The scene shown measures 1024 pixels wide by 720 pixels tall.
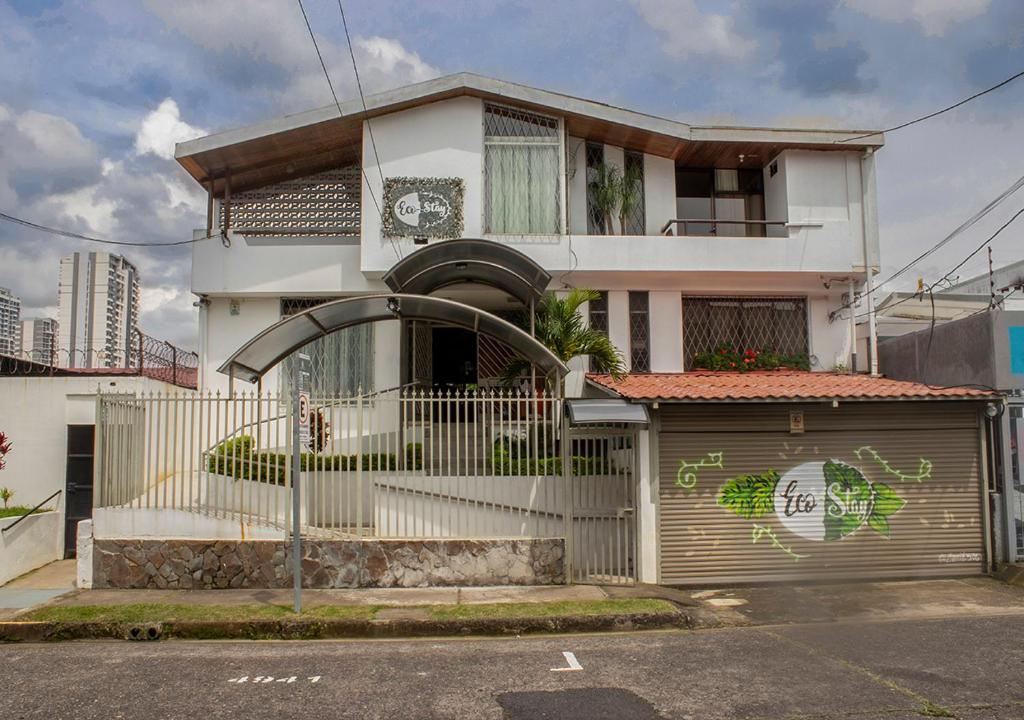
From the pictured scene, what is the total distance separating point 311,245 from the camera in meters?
13.3

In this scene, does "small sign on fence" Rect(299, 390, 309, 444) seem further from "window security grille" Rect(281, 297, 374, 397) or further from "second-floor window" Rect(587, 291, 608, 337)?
"second-floor window" Rect(587, 291, 608, 337)

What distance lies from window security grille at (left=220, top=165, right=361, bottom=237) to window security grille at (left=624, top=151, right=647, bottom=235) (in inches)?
200

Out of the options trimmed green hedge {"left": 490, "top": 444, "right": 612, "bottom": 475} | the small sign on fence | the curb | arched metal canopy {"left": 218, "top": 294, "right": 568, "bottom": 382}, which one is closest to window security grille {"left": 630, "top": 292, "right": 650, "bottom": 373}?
arched metal canopy {"left": 218, "top": 294, "right": 568, "bottom": 382}

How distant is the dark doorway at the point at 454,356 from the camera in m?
15.2

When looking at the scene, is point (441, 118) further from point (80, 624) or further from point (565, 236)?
point (80, 624)

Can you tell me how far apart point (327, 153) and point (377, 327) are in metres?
3.37

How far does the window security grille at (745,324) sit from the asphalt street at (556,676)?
273 inches

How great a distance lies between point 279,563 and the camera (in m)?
9.05

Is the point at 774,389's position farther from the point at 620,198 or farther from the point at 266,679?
the point at 266,679

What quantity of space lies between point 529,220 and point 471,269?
229 cm

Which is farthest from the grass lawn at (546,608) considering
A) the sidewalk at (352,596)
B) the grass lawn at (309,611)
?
the sidewalk at (352,596)

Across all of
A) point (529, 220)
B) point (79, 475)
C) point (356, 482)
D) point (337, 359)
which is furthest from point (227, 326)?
point (529, 220)

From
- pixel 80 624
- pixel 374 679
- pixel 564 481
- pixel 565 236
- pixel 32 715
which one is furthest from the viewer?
pixel 565 236

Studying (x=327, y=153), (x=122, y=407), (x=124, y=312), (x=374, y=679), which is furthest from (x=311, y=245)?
(x=124, y=312)
